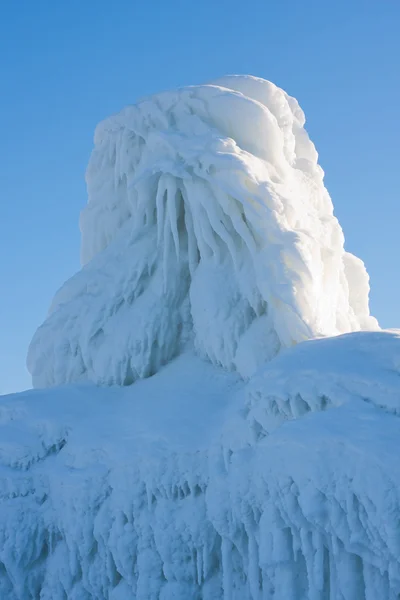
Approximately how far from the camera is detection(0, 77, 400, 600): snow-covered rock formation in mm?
9539

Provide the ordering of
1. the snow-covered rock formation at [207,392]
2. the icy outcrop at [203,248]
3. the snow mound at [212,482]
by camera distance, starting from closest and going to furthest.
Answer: the snow mound at [212,482]
the snow-covered rock formation at [207,392]
the icy outcrop at [203,248]

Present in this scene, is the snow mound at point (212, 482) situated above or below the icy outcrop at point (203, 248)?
below

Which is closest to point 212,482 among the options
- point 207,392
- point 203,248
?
point 207,392

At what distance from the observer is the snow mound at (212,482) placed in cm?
907

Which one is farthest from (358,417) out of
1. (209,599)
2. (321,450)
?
(209,599)

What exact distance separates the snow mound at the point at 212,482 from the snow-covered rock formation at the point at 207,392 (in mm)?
32

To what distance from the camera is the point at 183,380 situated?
15.1 m

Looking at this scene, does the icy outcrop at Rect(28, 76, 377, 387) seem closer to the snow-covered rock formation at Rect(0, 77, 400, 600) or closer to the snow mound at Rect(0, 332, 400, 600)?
the snow-covered rock formation at Rect(0, 77, 400, 600)

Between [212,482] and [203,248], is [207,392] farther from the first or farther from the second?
[203,248]

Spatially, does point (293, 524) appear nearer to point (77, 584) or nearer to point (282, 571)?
point (282, 571)

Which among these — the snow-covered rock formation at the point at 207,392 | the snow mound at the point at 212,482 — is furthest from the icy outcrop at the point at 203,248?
the snow mound at the point at 212,482

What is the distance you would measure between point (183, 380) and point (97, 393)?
2001 mm

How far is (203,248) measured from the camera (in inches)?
630

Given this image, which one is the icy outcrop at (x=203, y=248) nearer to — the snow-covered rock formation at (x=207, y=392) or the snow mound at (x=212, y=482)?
the snow-covered rock formation at (x=207, y=392)
